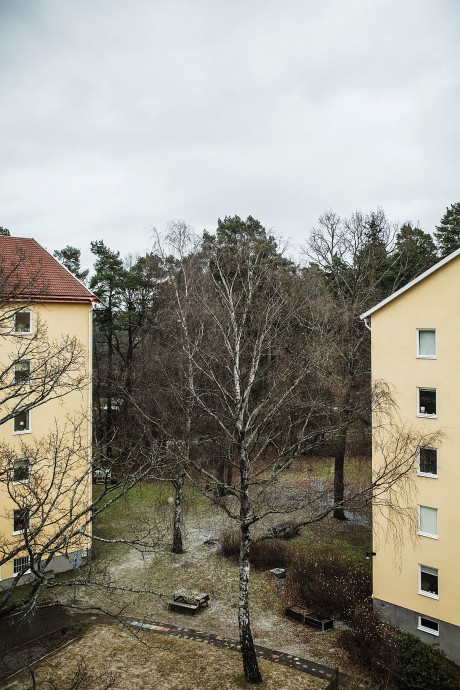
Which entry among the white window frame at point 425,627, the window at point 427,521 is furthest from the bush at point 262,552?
the window at point 427,521

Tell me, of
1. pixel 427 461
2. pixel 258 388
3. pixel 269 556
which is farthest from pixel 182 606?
pixel 258 388

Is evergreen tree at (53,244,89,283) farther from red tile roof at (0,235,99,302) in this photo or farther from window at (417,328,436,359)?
window at (417,328,436,359)

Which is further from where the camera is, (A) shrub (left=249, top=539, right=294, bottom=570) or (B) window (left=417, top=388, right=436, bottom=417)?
(A) shrub (left=249, top=539, right=294, bottom=570)

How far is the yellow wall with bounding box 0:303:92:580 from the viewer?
71.6ft

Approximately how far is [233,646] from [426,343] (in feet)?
39.2

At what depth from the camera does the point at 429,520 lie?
18500 mm

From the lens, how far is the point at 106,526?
28422 mm

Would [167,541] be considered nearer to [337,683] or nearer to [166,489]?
[166,489]

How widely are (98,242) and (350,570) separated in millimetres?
32689

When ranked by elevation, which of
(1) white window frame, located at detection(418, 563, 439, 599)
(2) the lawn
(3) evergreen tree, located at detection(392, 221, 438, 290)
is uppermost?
(3) evergreen tree, located at detection(392, 221, 438, 290)

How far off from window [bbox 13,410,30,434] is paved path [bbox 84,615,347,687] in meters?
7.76

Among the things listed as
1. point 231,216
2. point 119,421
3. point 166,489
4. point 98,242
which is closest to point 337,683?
point 166,489

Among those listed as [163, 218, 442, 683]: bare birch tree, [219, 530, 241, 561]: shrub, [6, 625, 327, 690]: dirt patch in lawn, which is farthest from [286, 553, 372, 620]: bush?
[6, 625, 327, 690]: dirt patch in lawn

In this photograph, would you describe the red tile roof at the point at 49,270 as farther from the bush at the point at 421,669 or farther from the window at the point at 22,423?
the bush at the point at 421,669
